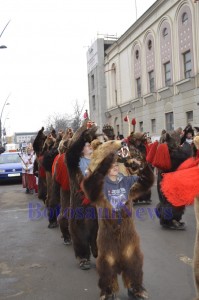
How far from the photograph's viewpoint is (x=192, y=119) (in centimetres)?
2123

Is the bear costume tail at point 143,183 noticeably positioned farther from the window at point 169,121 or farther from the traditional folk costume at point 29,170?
the window at point 169,121

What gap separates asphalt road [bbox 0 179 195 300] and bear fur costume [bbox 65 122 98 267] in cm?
34

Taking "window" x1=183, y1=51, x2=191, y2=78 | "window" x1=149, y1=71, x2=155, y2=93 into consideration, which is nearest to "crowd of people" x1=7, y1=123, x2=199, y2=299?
"window" x1=183, y1=51, x2=191, y2=78

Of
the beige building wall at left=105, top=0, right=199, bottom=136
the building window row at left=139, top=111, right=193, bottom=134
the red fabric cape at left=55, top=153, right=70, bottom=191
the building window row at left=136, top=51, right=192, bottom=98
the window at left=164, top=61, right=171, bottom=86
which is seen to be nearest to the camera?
the red fabric cape at left=55, top=153, right=70, bottom=191

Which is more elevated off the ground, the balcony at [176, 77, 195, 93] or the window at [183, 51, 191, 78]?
the window at [183, 51, 191, 78]

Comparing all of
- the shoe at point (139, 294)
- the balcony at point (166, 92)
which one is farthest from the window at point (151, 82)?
the shoe at point (139, 294)

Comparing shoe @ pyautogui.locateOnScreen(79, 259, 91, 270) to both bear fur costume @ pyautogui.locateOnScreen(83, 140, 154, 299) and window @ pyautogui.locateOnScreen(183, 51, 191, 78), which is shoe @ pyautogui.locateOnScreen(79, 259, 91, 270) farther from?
window @ pyautogui.locateOnScreen(183, 51, 191, 78)

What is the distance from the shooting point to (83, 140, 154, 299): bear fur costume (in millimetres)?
3426

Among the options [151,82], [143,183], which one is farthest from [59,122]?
[143,183]

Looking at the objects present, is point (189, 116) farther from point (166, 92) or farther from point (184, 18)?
point (184, 18)

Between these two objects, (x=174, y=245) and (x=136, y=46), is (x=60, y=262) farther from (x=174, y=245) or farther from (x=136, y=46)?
(x=136, y=46)

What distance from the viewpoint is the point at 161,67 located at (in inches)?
966

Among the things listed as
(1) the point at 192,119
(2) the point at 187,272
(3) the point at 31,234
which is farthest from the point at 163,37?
(2) the point at 187,272

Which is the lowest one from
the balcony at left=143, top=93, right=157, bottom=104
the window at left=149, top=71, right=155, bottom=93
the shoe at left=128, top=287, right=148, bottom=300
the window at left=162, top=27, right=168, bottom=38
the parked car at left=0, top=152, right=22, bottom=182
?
the shoe at left=128, top=287, right=148, bottom=300
